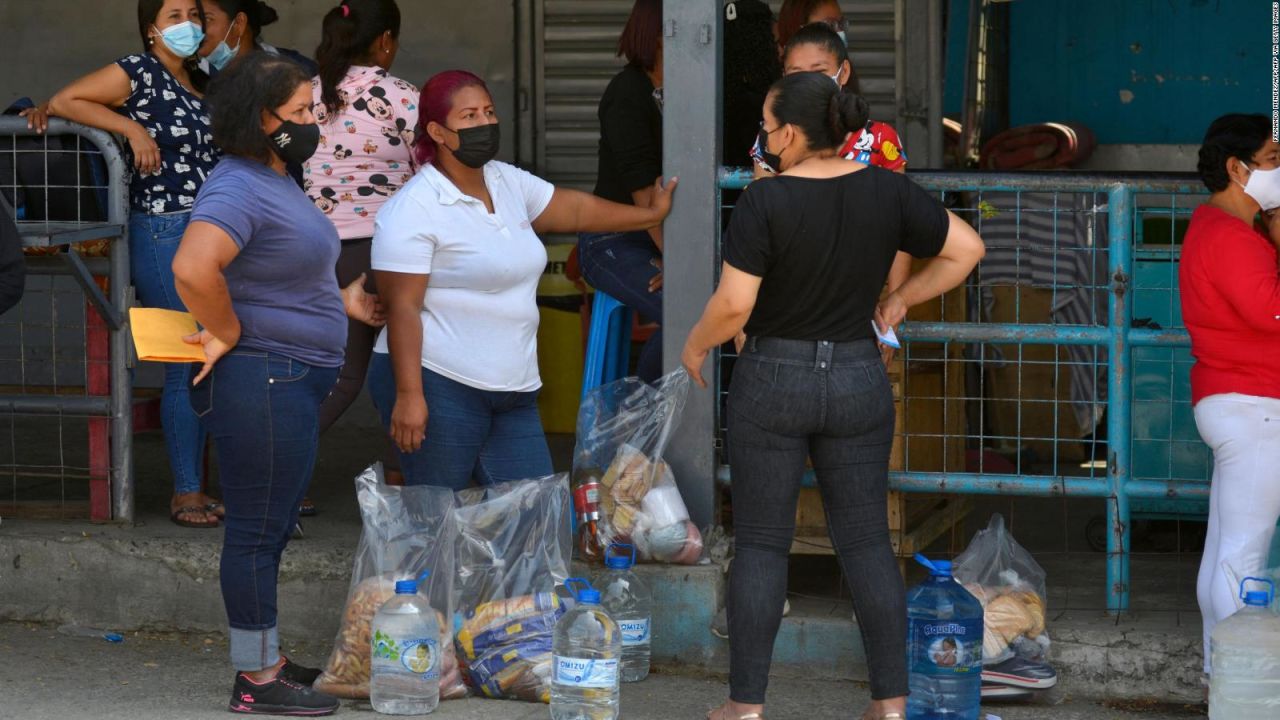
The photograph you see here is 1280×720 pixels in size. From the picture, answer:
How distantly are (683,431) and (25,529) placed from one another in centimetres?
224

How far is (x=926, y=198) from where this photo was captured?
13.8ft

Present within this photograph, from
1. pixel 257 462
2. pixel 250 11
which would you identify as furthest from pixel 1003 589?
pixel 250 11

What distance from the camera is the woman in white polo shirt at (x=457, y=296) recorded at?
4594 mm

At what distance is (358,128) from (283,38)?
3015 mm

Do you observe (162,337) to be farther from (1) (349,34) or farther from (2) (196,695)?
(1) (349,34)

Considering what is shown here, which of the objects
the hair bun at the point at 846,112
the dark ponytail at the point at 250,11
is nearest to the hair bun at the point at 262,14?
the dark ponytail at the point at 250,11

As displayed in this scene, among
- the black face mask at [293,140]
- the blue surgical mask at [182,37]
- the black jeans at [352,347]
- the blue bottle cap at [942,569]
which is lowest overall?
the blue bottle cap at [942,569]

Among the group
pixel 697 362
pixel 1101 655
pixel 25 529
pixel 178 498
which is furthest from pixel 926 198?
pixel 25 529

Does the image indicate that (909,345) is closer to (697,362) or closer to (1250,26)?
(697,362)

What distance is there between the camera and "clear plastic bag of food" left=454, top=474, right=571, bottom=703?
4.70m

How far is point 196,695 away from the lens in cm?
473

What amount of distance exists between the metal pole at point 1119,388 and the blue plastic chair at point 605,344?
1.55 metres

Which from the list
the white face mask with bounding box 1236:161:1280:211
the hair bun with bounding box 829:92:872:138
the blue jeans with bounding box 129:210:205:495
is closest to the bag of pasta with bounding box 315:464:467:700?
the blue jeans with bounding box 129:210:205:495

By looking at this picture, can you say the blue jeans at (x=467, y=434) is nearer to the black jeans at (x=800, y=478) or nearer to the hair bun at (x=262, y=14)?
the black jeans at (x=800, y=478)
